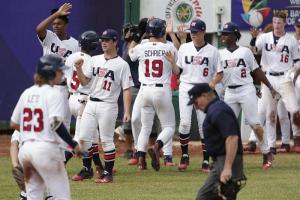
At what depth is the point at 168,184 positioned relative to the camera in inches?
500

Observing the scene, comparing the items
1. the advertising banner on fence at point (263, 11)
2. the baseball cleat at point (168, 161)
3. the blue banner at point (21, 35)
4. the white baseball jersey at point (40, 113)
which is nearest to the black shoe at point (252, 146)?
the baseball cleat at point (168, 161)

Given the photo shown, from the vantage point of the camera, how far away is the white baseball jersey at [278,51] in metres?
15.7

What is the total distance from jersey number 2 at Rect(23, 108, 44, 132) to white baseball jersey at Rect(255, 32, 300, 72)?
24.5ft

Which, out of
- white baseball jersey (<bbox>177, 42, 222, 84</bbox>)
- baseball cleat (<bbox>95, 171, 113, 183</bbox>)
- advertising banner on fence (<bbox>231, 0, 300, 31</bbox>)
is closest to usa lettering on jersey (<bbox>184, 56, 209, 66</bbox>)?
white baseball jersey (<bbox>177, 42, 222, 84</bbox>)

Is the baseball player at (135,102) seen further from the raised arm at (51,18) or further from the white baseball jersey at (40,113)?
the white baseball jersey at (40,113)

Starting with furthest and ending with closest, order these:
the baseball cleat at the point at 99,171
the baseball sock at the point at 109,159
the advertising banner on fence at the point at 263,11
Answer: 1. the advertising banner on fence at the point at 263,11
2. the baseball cleat at the point at 99,171
3. the baseball sock at the point at 109,159

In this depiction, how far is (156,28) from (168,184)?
2.29 meters

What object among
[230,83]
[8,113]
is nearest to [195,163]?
[230,83]

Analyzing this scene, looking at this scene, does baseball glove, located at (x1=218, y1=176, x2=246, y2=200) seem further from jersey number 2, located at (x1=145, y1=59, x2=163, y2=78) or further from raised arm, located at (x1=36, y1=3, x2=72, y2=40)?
jersey number 2, located at (x1=145, y1=59, x2=163, y2=78)

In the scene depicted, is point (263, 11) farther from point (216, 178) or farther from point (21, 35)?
point (216, 178)

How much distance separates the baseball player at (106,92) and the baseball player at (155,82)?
0.95 meters

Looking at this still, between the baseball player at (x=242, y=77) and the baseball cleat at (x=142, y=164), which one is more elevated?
the baseball player at (x=242, y=77)

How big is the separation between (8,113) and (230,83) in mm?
6428

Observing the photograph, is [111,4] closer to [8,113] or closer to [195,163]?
[8,113]
